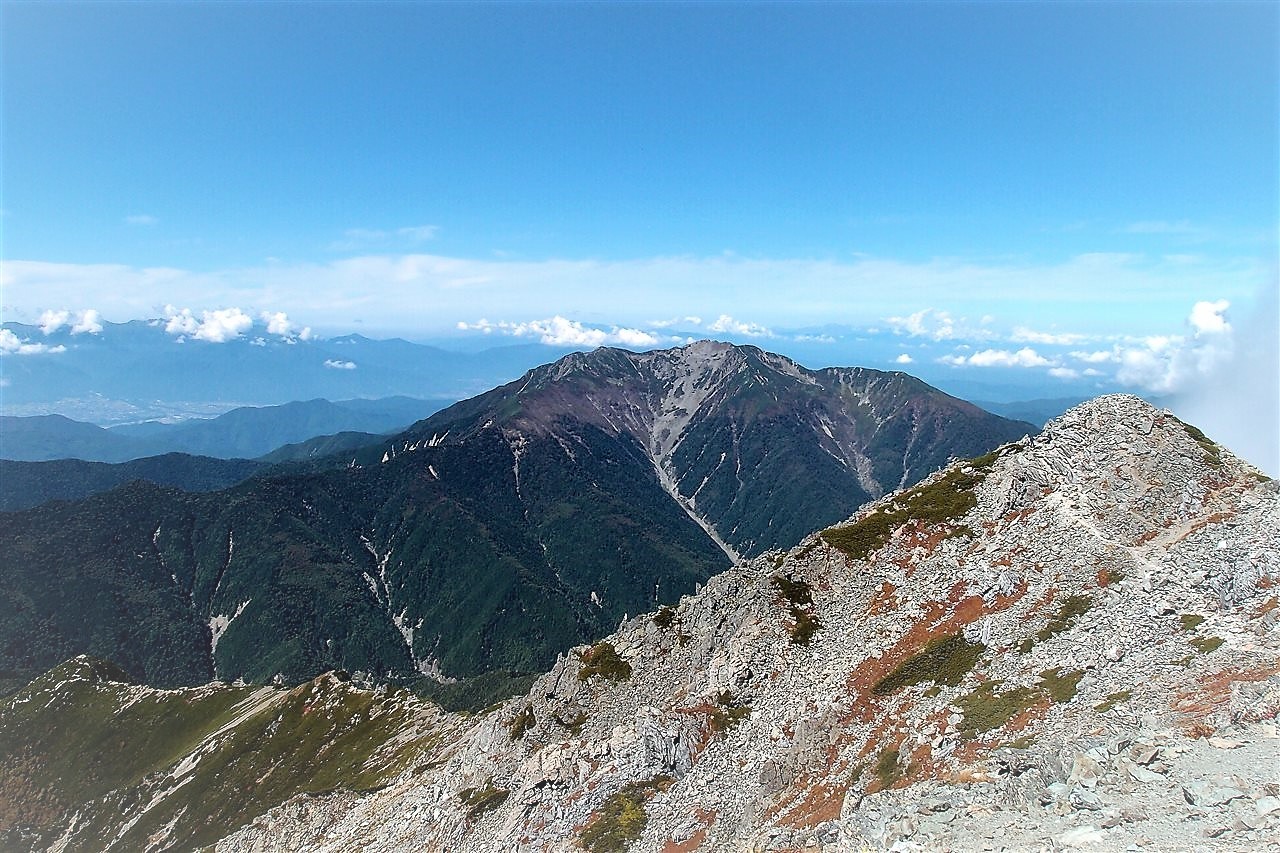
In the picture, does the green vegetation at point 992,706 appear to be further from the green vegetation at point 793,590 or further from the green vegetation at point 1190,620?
the green vegetation at point 793,590

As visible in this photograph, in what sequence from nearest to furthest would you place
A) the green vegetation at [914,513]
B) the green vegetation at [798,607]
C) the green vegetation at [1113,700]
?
the green vegetation at [1113,700]
the green vegetation at [798,607]
the green vegetation at [914,513]

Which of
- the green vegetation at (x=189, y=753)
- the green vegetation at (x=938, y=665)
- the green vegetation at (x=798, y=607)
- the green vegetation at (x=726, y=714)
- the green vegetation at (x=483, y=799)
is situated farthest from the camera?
the green vegetation at (x=189, y=753)

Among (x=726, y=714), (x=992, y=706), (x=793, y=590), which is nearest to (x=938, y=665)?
(x=992, y=706)

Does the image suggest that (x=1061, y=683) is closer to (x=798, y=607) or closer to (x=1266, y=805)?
(x=1266, y=805)

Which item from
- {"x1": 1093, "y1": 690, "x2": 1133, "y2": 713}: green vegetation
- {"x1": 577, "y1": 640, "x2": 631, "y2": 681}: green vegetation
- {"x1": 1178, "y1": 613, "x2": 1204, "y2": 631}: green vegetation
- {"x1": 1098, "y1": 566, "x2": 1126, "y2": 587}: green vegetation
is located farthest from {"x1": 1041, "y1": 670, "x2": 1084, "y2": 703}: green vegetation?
{"x1": 577, "y1": 640, "x2": 631, "y2": 681}: green vegetation

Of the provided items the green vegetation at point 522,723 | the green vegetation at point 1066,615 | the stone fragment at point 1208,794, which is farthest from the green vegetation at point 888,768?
the green vegetation at point 522,723

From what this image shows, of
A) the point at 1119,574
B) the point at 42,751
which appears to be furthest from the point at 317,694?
the point at 1119,574
